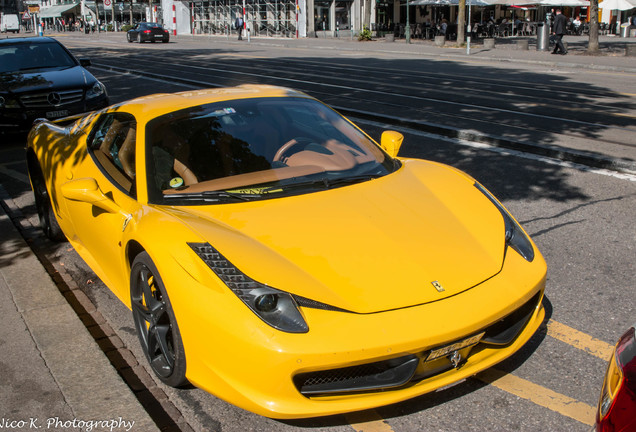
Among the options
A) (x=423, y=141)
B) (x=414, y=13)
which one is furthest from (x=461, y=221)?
(x=414, y=13)

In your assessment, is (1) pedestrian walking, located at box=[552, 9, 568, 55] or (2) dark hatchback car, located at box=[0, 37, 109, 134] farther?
(1) pedestrian walking, located at box=[552, 9, 568, 55]

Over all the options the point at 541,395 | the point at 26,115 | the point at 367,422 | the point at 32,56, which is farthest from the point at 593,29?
the point at 367,422

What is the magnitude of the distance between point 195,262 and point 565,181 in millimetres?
5275

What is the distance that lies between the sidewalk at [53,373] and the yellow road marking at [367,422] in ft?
2.96

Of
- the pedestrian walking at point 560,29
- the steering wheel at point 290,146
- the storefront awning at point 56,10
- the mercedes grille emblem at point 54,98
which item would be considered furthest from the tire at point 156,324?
the storefront awning at point 56,10

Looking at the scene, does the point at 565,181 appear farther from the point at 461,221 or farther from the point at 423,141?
the point at 461,221

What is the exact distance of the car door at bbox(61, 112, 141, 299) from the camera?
3.74m

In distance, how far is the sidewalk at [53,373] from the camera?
9.80ft

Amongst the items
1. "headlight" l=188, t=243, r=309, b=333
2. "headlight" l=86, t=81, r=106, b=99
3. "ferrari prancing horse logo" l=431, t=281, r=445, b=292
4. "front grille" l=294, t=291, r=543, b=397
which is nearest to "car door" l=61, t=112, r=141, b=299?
"headlight" l=188, t=243, r=309, b=333

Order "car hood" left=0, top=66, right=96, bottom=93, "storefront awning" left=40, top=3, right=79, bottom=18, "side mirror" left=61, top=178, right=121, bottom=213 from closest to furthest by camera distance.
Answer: "side mirror" left=61, top=178, right=121, bottom=213 → "car hood" left=0, top=66, right=96, bottom=93 → "storefront awning" left=40, top=3, right=79, bottom=18

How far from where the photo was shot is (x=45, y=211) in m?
5.61

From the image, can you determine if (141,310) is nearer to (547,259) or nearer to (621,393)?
(621,393)

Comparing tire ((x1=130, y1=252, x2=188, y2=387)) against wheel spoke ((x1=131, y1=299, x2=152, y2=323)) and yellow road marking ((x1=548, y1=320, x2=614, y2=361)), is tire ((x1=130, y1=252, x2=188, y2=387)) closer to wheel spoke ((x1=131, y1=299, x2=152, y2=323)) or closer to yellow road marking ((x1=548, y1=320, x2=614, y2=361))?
wheel spoke ((x1=131, y1=299, x2=152, y2=323))

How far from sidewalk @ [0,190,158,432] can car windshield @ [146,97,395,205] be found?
3.20 feet
